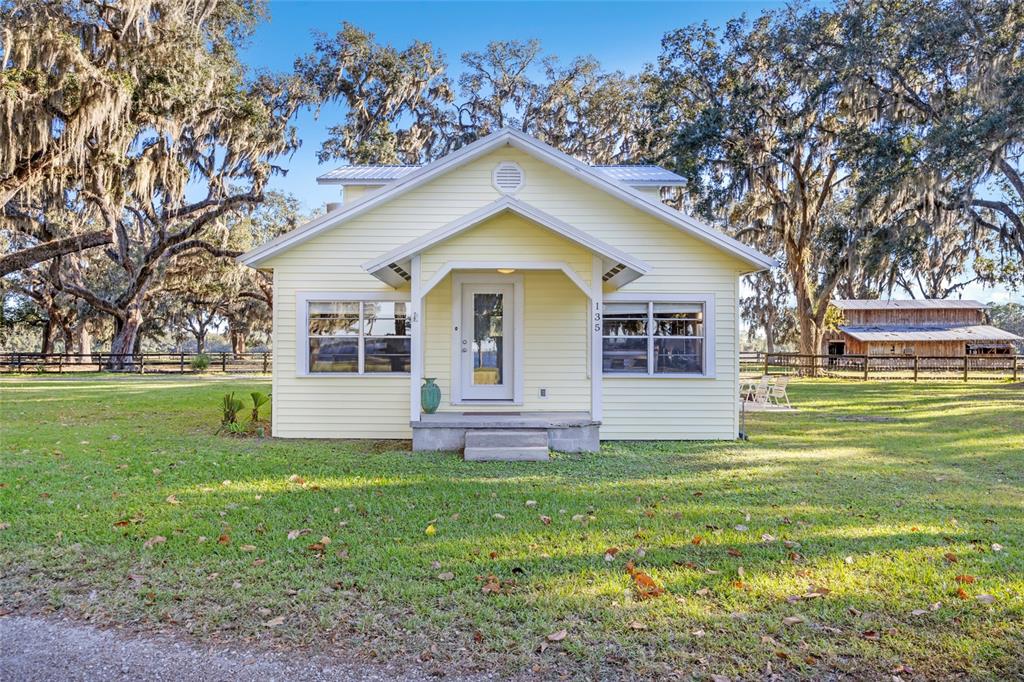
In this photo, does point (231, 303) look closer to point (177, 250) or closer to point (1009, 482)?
point (177, 250)

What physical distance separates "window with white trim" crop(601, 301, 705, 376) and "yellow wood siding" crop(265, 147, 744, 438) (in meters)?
0.23

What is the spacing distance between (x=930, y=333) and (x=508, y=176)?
3159cm

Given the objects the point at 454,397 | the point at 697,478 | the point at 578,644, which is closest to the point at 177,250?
the point at 454,397

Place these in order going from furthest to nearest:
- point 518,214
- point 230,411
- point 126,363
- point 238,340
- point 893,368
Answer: point 238,340
point 126,363
point 893,368
point 230,411
point 518,214

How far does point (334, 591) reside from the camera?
12.0 ft

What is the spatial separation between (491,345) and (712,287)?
373 cm

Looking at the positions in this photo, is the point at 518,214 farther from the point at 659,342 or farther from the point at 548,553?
the point at 548,553

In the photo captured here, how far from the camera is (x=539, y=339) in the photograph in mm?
9445

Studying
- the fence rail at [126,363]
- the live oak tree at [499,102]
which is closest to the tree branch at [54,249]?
the fence rail at [126,363]

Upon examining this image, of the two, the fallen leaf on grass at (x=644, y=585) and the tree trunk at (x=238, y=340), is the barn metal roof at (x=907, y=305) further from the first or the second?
the tree trunk at (x=238, y=340)

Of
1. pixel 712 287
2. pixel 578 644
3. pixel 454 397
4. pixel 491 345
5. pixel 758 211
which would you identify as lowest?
pixel 578 644

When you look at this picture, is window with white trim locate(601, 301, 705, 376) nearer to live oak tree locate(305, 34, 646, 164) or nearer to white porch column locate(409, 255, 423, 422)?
white porch column locate(409, 255, 423, 422)

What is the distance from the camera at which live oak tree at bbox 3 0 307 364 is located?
12547 mm

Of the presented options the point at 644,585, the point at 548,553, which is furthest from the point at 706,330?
the point at 644,585
